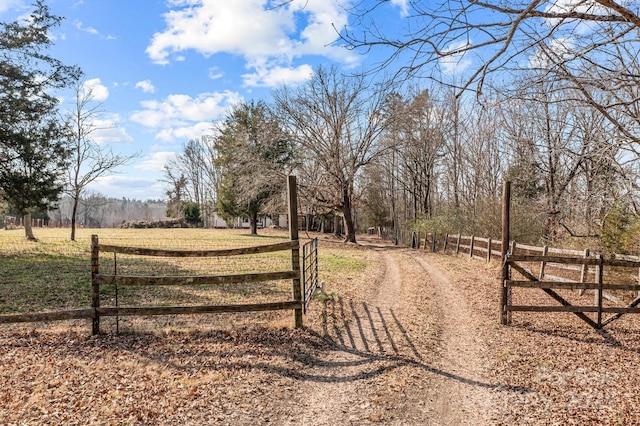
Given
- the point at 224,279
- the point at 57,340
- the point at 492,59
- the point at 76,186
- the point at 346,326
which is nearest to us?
the point at 492,59

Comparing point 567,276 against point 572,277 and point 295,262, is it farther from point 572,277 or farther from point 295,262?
point 295,262

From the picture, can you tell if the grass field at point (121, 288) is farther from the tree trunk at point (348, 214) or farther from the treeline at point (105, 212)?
the treeline at point (105, 212)

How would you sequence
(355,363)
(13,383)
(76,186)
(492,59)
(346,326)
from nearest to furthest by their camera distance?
(492,59)
(13,383)
(355,363)
(346,326)
(76,186)

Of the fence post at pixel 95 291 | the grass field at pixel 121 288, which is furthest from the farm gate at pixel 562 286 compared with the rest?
the fence post at pixel 95 291

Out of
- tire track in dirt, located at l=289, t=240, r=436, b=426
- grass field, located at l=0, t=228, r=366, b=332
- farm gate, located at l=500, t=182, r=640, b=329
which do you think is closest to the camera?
tire track in dirt, located at l=289, t=240, r=436, b=426

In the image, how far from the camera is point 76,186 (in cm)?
2097

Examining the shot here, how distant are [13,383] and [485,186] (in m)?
26.3

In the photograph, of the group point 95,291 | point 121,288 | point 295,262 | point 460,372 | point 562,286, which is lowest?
point 460,372

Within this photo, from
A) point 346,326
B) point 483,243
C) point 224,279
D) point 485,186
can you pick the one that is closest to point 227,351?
point 224,279

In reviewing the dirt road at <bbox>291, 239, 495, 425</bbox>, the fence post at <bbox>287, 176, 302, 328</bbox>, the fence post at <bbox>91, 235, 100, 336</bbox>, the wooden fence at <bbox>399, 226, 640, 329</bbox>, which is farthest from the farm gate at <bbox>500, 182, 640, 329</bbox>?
the fence post at <bbox>91, 235, 100, 336</bbox>

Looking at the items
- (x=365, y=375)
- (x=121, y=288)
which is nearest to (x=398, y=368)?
(x=365, y=375)

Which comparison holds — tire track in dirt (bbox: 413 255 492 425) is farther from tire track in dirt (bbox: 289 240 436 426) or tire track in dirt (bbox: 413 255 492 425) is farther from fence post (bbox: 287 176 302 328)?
fence post (bbox: 287 176 302 328)

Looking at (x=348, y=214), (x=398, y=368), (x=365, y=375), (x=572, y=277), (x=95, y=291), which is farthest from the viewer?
(x=348, y=214)

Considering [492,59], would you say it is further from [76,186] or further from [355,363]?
[76,186]
